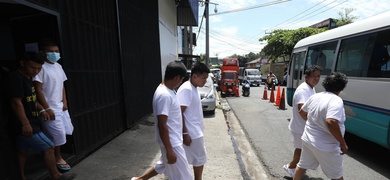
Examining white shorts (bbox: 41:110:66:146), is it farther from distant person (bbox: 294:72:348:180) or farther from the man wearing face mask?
distant person (bbox: 294:72:348:180)

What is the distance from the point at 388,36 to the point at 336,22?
27.5m

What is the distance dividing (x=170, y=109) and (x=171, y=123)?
6.0 inches

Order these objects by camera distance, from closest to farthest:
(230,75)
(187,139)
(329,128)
A: (329,128)
(187,139)
(230,75)

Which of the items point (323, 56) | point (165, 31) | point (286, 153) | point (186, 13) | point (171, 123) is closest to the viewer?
point (171, 123)

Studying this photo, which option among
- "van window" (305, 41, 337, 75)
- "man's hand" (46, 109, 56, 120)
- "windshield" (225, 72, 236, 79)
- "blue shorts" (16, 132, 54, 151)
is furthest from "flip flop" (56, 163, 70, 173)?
"windshield" (225, 72, 236, 79)

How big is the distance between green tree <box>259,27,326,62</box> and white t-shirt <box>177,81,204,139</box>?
2630 cm

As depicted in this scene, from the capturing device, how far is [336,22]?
26297mm

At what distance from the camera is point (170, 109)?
2.15 m

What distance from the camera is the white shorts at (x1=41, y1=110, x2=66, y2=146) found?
8.75ft

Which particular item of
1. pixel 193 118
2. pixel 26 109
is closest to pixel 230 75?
pixel 193 118

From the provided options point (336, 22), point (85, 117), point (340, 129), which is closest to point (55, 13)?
point (85, 117)

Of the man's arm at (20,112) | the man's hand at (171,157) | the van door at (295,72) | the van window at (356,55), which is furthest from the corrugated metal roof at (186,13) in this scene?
the man's hand at (171,157)

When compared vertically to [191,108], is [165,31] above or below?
above

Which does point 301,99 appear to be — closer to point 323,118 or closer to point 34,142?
point 323,118
